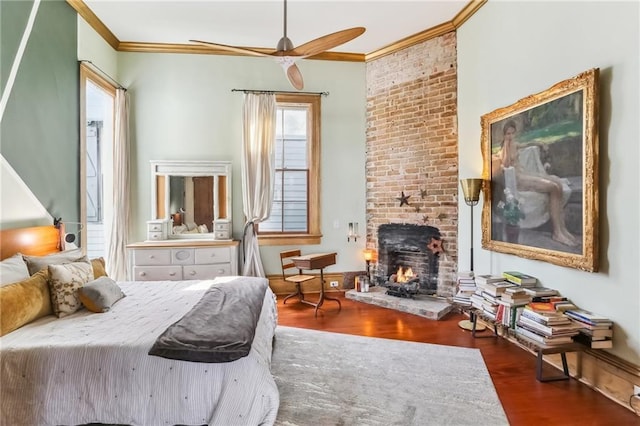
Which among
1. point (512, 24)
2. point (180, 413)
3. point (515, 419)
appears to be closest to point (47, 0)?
point (180, 413)

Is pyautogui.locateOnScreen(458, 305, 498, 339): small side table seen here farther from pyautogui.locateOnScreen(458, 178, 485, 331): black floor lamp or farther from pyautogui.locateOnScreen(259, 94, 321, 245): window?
pyautogui.locateOnScreen(259, 94, 321, 245): window

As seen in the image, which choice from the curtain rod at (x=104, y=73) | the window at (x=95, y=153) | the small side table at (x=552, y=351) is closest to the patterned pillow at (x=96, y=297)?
the window at (x=95, y=153)

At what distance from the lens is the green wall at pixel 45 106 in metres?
2.84

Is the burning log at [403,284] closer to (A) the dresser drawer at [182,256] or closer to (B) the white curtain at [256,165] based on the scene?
(B) the white curtain at [256,165]

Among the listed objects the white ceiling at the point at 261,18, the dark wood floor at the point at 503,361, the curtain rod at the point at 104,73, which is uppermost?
the white ceiling at the point at 261,18

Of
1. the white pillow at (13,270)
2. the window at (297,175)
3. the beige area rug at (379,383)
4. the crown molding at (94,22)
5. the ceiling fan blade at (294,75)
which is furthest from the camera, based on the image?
the window at (297,175)

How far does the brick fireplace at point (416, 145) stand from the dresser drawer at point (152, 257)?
292 centimetres

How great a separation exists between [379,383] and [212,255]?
2.88m

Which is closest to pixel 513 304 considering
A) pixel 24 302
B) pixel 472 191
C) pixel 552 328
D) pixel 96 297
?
pixel 552 328

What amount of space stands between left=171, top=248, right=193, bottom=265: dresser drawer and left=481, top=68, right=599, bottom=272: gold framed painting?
3.69m

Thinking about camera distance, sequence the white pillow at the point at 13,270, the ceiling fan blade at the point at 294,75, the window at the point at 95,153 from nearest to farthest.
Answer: the white pillow at the point at 13,270 < the ceiling fan blade at the point at 294,75 < the window at the point at 95,153

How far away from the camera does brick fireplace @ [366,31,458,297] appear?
4449 mm

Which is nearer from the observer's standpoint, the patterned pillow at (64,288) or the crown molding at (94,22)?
the patterned pillow at (64,288)

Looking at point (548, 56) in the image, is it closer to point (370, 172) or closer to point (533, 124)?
point (533, 124)
